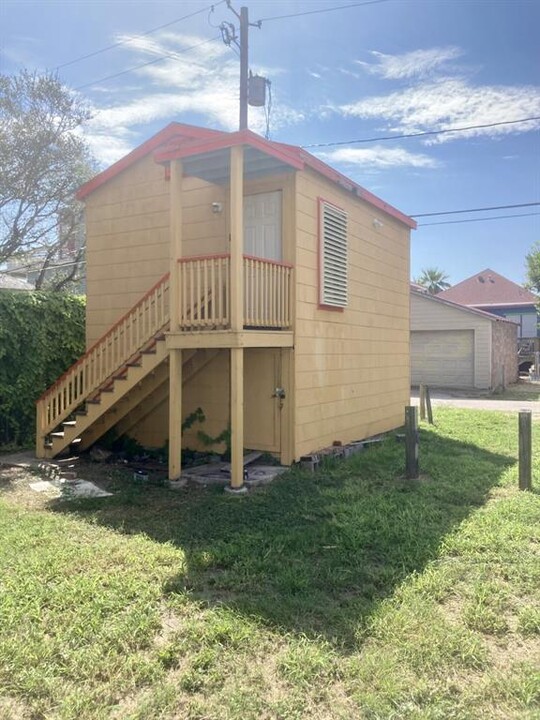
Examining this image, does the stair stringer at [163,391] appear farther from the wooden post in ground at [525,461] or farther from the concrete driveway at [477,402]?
the concrete driveway at [477,402]

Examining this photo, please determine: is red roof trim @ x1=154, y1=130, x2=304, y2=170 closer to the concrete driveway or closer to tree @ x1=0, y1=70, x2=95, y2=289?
tree @ x1=0, y1=70, x2=95, y2=289

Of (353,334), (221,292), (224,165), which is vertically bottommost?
(353,334)

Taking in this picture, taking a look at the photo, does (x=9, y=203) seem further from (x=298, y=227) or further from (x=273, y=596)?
(x=273, y=596)

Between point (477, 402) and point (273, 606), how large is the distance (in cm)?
1445

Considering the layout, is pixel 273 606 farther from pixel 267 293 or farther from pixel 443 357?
pixel 443 357

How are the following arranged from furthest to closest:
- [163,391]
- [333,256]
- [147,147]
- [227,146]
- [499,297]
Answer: [499,297], [147,147], [163,391], [333,256], [227,146]

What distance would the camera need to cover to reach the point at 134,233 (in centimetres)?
892

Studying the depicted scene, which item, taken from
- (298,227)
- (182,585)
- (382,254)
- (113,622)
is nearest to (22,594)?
(113,622)

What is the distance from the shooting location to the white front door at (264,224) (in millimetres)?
7559

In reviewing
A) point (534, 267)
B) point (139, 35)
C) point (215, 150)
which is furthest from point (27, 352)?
point (534, 267)

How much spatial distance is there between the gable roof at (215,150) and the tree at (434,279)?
39.0 meters

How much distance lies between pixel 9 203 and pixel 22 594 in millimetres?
13303

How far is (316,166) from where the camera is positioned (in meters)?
7.54

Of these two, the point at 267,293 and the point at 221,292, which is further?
the point at 267,293
